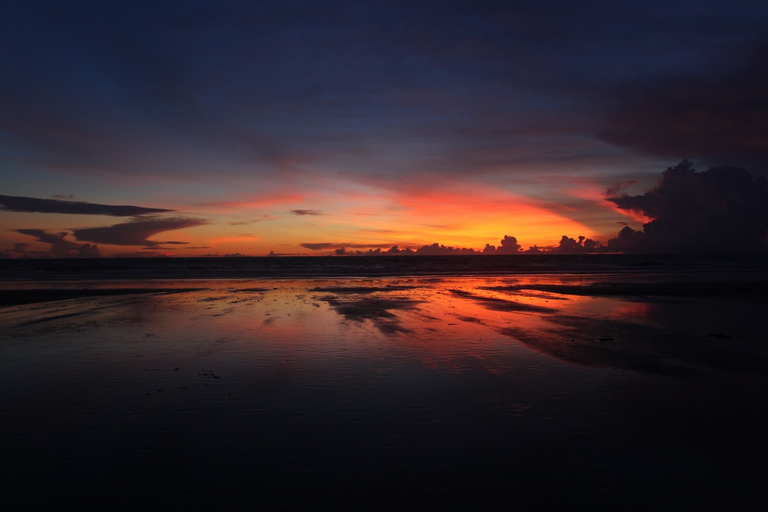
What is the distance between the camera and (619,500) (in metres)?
5.03

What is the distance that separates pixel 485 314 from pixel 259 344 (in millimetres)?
10246

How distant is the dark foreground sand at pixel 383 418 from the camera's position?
5.27 m

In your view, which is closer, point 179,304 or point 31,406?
point 31,406

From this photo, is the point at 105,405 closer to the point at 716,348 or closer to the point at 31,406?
the point at 31,406

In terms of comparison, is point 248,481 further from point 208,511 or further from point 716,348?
point 716,348

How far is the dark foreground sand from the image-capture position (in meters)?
5.27

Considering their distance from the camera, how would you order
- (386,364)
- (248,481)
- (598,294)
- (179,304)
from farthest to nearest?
(598,294) → (179,304) → (386,364) → (248,481)

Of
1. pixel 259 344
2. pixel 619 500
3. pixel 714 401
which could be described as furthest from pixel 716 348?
pixel 259 344

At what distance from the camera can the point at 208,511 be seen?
4.89 meters

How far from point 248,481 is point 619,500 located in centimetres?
413

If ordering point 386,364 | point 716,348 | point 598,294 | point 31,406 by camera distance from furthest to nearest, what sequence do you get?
point 598,294 < point 716,348 < point 386,364 < point 31,406

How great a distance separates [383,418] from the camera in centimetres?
751

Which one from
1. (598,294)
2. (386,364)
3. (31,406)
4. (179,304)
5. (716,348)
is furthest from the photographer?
(598,294)

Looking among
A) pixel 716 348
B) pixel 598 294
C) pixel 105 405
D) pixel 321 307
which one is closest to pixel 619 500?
pixel 105 405
